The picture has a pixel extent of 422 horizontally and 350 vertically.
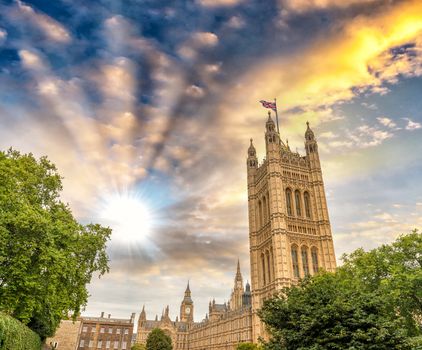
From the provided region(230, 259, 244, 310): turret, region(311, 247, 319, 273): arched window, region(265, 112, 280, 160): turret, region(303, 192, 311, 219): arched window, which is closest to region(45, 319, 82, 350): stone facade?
region(311, 247, 319, 273): arched window

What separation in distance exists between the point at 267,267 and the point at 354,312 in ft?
181

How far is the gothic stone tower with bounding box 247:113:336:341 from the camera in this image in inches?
2650

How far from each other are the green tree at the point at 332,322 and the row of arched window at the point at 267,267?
4923 cm

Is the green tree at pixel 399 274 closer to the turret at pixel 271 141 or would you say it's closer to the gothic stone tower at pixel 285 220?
the gothic stone tower at pixel 285 220

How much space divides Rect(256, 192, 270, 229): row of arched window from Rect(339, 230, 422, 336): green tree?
4352 cm

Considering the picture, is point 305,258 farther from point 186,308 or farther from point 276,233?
point 186,308

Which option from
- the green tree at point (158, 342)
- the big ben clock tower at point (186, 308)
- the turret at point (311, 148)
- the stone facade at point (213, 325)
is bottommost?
the green tree at point (158, 342)

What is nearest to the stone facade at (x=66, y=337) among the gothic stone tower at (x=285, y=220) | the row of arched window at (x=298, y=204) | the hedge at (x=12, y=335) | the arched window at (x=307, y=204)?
the gothic stone tower at (x=285, y=220)

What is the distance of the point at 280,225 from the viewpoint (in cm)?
6925

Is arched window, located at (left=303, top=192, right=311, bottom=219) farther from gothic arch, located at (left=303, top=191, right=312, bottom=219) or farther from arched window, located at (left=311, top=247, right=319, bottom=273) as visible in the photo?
arched window, located at (left=311, top=247, right=319, bottom=273)

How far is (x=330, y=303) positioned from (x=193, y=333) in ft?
410

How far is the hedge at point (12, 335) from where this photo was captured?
16.5 meters

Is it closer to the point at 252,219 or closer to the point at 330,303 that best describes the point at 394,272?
the point at 330,303

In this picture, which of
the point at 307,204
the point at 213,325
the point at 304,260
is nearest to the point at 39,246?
the point at 304,260
